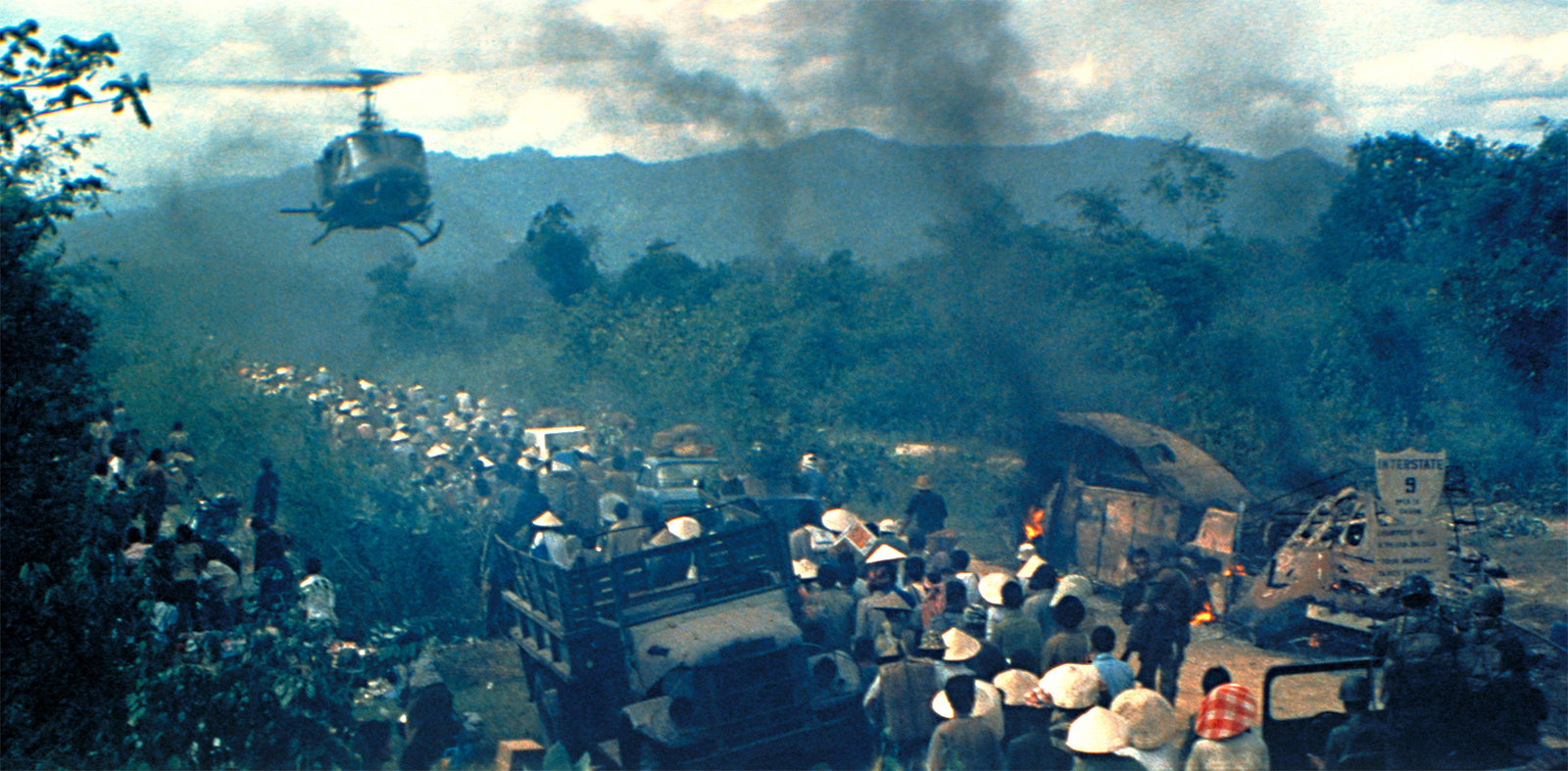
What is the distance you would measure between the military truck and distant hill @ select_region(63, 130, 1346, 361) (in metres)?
24.7

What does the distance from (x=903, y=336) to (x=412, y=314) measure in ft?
86.5

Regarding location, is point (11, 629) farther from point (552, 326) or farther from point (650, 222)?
point (650, 222)

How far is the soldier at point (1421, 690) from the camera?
6840 millimetres

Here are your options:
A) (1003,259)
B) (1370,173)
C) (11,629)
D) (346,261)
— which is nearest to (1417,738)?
(11,629)

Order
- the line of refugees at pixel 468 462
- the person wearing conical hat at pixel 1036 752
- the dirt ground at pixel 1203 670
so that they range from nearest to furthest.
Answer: the person wearing conical hat at pixel 1036 752, the dirt ground at pixel 1203 670, the line of refugees at pixel 468 462

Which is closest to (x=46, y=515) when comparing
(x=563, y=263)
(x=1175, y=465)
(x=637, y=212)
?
(x=1175, y=465)

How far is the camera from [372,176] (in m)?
19.1

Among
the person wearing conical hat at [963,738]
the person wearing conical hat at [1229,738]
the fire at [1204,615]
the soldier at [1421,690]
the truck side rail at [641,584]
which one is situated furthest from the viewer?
the fire at [1204,615]

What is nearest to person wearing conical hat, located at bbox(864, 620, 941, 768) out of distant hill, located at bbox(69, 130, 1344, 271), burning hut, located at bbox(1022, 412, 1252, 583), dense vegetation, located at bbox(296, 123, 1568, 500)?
burning hut, located at bbox(1022, 412, 1252, 583)

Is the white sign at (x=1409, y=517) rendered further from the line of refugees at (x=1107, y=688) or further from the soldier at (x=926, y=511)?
the soldier at (x=926, y=511)

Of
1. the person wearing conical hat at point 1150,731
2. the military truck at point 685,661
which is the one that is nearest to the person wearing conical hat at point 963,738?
the person wearing conical hat at point 1150,731

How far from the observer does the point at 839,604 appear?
8859mm

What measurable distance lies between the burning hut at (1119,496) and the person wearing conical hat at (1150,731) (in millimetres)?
6598

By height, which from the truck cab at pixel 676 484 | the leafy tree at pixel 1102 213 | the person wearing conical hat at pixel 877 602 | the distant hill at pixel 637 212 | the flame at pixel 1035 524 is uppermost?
the distant hill at pixel 637 212
